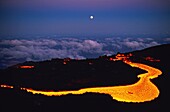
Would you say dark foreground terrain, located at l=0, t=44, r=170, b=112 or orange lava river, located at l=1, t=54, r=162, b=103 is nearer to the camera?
dark foreground terrain, located at l=0, t=44, r=170, b=112

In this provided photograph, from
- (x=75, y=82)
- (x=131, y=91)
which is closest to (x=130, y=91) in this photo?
(x=131, y=91)

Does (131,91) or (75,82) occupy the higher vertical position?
(75,82)

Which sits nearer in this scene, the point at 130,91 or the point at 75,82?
the point at 130,91

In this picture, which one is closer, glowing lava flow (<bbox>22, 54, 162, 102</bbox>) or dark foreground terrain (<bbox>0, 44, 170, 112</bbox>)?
dark foreground terrain (<bbox>0, 44, 170, 112</bbox>)

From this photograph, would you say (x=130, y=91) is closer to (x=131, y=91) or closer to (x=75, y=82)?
(x=131, y=91)

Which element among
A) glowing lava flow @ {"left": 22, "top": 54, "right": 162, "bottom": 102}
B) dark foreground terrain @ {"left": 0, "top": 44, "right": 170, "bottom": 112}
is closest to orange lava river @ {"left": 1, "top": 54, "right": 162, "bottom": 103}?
glowing lava flow @ {"left": 22, "top": 54, "right": 162, "bottom": 102}

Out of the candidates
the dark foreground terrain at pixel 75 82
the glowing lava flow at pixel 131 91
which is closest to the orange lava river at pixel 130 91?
the glowing lava flow at pixel 131 91

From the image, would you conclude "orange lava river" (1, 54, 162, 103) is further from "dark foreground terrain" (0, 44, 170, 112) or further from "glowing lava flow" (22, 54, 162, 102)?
"dark foreground terrain" (0, 44, 170, 112)

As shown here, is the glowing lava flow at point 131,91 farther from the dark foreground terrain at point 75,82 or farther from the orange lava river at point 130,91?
the dark foreground terrain at point 75,82

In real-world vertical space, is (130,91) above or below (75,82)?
below
